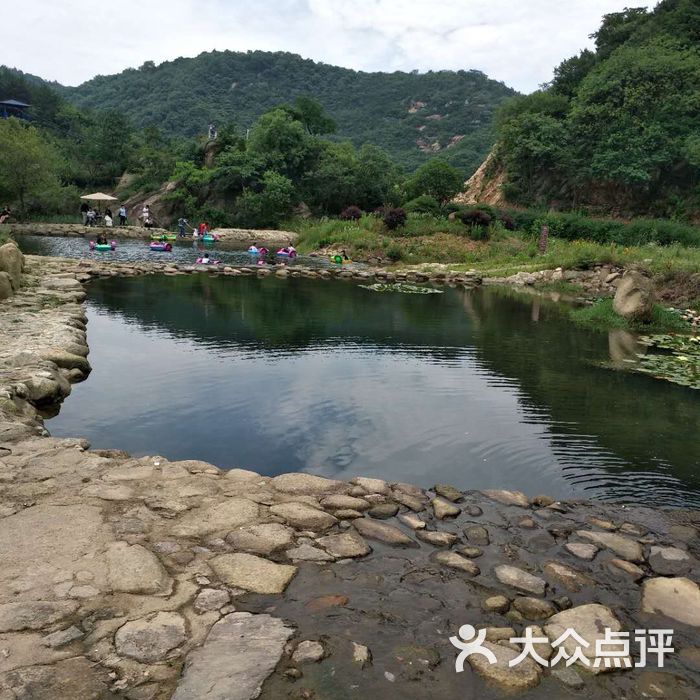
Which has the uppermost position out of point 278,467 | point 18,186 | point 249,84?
point 249,84

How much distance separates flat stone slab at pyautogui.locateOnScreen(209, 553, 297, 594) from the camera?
317cm

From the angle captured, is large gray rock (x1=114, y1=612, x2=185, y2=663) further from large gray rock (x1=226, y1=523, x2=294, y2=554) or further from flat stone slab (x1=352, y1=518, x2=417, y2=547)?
flat stone slab (x1=352, y1=518, x2=417, y2=547)

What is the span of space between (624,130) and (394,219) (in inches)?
622

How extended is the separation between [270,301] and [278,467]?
957 cm

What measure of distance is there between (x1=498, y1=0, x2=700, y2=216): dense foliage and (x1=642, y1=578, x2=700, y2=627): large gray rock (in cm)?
3194

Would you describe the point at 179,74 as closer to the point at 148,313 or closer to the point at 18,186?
the point at 18,186

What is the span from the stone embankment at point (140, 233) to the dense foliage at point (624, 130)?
602 inches

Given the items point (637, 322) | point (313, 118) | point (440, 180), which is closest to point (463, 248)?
point (440, 180)

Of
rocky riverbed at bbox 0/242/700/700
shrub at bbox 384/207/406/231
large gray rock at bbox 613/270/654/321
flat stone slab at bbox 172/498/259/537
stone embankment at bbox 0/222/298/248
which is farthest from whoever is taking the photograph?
stone embankment at bbox 0/222/298/248

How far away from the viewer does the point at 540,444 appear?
627 cm

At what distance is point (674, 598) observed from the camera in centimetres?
335

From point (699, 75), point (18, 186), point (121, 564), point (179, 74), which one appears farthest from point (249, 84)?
point (121, 564)

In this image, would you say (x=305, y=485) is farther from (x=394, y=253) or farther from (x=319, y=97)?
(x=319, y=97)

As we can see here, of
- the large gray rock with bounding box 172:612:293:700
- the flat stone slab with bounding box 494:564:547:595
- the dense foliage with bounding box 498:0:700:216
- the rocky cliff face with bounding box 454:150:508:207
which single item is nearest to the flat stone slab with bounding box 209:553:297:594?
the large gray rock with bounding box 172:612:293:700
